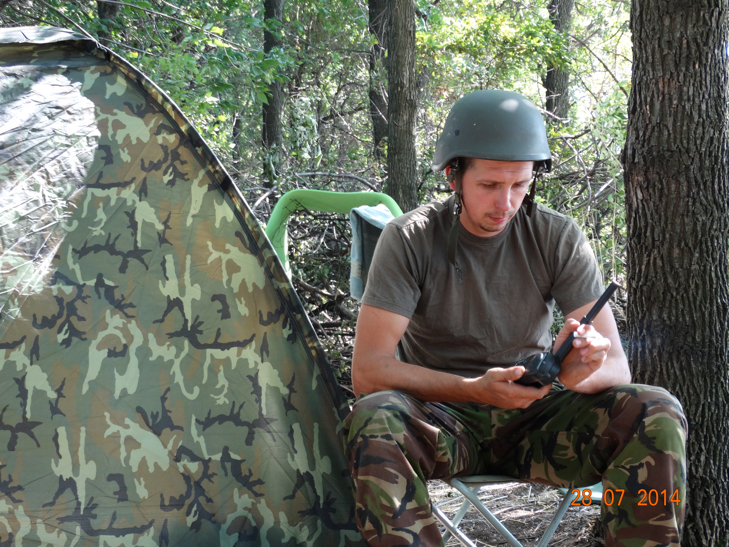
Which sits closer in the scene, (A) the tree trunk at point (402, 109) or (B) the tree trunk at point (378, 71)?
(A) the tree trunk at point (402, 109)

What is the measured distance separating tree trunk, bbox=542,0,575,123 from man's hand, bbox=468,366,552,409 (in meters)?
7.63

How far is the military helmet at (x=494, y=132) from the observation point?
5.96 feet

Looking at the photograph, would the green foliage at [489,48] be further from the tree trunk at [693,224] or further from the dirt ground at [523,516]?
the dirt ground at [523,516]

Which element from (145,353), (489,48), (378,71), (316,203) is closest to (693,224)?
(316,203)

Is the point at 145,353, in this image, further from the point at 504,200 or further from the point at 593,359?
the point at 593,359

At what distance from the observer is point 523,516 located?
271cm

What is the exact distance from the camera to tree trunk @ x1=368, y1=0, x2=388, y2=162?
764 cm

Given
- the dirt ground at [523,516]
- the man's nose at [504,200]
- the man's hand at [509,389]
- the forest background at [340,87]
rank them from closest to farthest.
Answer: the man's hand at [509,389] < the man's nose at [504,200] < the dirt ground at [523,516] < the forest background at [340,87]

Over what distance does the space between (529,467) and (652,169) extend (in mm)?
1102

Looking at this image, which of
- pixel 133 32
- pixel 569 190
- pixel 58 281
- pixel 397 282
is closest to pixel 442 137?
pixel 397 282

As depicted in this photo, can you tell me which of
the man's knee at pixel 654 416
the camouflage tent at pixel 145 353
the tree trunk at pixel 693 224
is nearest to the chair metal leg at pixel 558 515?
the man's knee at pixel 654 416

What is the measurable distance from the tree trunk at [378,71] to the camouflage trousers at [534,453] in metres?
6.09

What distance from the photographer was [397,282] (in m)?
1.80

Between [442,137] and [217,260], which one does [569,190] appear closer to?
[442,137]
